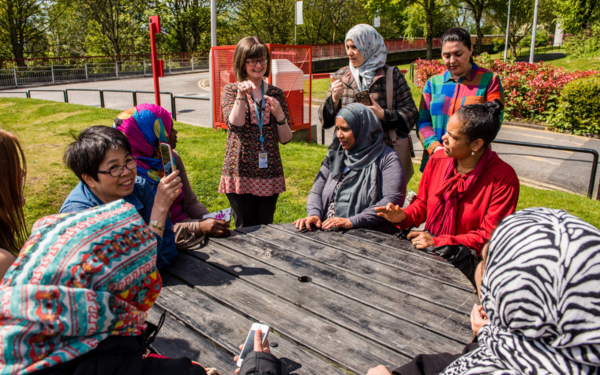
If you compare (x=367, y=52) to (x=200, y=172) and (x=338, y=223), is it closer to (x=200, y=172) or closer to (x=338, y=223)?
(x=338, y=223)

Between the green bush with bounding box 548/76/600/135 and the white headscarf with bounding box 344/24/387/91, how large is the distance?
31.8ft

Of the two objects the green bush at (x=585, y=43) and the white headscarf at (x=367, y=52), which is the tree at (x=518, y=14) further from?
the white headscarf at (x=367, y=52)

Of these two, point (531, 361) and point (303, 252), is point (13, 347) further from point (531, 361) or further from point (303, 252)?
point (303, 252)

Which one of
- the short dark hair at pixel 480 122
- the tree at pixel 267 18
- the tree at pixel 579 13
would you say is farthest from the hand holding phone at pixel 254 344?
the tree at pixel 267 18

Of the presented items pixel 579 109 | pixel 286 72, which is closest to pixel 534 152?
pixel 579 109

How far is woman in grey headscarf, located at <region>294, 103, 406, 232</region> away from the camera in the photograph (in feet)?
9.23

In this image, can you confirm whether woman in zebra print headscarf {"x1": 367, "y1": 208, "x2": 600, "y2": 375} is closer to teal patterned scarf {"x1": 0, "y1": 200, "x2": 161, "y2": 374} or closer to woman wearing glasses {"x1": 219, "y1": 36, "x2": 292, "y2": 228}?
teal patterned scarf {"x1": 0, "y1": 200, "x2": 161, "y2": 374}

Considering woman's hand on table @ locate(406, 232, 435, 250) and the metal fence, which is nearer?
woman's hand on table @ locate(406, 232, 435, 250)

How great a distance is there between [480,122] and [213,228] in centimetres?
179

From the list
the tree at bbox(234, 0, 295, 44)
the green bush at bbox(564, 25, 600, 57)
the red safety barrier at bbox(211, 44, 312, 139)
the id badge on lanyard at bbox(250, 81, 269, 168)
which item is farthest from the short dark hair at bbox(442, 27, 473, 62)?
the tree at bbox(234, 0, 295, 44)

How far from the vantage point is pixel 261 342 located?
59.2 inches

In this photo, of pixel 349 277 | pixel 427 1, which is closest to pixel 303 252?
pixel 349 277

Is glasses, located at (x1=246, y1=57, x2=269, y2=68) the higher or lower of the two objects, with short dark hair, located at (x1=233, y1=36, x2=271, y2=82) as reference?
lower

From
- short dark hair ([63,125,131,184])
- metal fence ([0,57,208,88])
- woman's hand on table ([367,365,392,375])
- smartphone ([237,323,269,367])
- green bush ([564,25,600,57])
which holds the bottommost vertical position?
woman's hand on table ([367,365,392,375])
